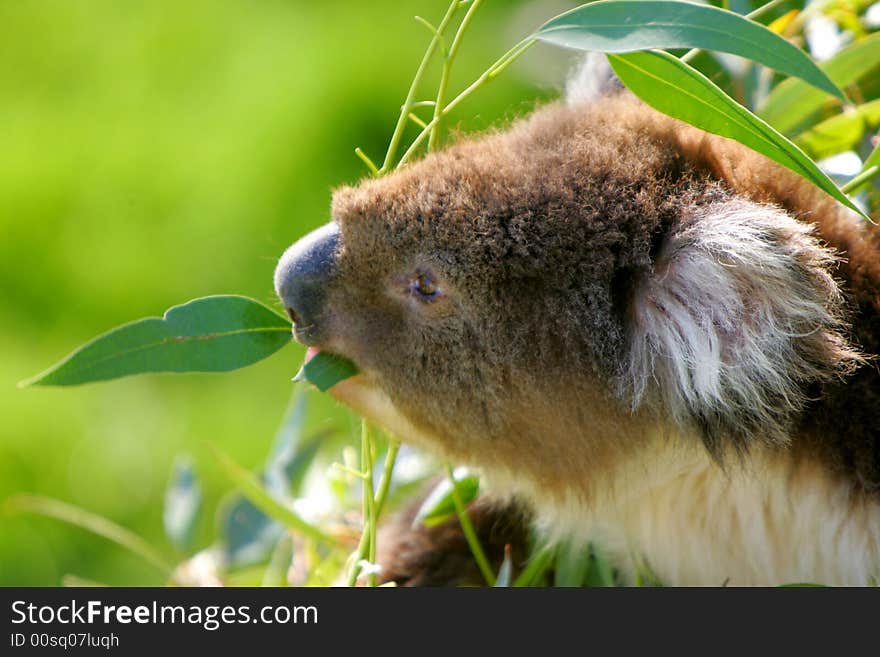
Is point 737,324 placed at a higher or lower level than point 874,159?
lower

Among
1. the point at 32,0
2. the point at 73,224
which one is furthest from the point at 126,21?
the point at 73,224

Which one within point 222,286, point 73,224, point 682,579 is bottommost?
point 682,579

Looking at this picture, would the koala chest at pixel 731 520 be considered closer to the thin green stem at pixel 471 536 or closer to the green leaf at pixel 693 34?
the thin green stem at pixel 471 536

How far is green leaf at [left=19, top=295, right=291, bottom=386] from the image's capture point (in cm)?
167

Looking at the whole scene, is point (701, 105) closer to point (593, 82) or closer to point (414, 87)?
point (414, 87)

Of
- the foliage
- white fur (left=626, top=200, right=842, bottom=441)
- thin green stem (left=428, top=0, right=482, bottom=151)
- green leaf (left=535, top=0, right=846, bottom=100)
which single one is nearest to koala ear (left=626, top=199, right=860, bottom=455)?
white fur (left=626, top=200, right=842, bottom=441)

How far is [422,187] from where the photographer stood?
174cm

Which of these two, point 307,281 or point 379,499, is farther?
point 379,499

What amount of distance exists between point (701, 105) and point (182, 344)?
0.83m

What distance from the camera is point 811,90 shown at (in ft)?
6.66

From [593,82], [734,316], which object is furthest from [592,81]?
[734,316]

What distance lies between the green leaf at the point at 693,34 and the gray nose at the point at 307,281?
1.65 feet

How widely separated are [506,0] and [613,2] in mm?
3016
